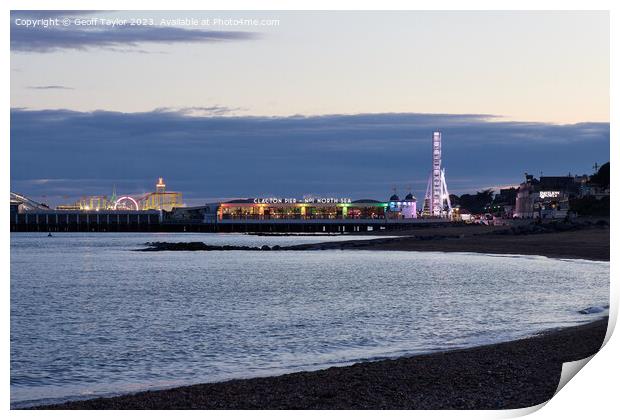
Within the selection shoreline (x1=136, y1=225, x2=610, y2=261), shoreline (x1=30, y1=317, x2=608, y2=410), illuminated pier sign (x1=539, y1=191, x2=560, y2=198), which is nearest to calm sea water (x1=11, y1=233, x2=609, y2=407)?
shoreline (x1=30, y1=317, x2=608, y2=410)

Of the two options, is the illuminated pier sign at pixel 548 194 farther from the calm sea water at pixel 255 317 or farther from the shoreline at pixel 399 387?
the shoreline at pixel 399 387

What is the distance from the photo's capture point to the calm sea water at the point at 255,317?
13.5 meters

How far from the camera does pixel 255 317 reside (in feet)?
66.0

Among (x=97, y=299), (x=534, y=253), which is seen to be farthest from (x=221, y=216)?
(x=97, y=299)

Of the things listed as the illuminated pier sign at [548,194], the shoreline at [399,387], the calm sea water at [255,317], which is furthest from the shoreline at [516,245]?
the illuminated pier sign at [548,194]

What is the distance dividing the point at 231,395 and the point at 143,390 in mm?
1976

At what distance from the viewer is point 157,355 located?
1467 centimetres

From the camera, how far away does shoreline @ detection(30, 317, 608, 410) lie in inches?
386

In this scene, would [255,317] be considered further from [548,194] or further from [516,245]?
[548,194]

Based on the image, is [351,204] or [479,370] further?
[351,204]
